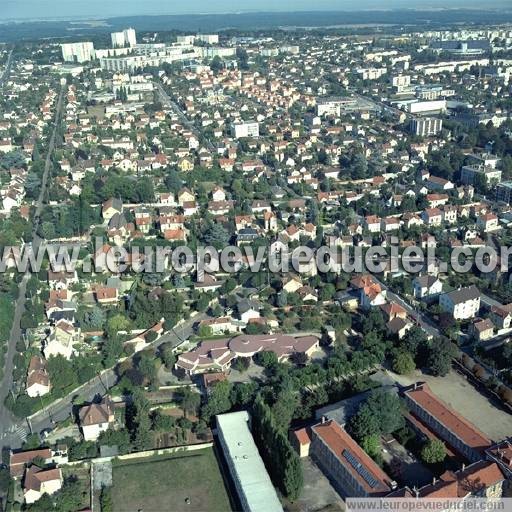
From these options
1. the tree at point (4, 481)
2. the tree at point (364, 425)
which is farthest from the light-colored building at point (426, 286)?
the tree at point (4, 481)

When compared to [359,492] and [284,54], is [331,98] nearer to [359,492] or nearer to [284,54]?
[284,54]

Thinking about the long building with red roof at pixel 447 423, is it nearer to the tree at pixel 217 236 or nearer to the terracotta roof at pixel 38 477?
the terracotta roof at pixel 38 477

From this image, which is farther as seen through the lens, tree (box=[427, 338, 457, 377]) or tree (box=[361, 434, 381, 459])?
tree (box=[427, 338, 457, 377])

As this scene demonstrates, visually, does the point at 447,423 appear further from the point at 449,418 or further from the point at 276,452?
the point at 276,452

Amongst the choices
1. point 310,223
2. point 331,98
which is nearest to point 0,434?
point 310,223

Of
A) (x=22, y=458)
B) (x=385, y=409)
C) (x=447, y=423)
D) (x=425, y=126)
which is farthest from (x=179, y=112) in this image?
(x=447, y=423)

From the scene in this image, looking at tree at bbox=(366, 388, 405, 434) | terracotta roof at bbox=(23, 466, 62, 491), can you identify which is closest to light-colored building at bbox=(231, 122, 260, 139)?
tree at bbox=(366, 388, 405, 434)

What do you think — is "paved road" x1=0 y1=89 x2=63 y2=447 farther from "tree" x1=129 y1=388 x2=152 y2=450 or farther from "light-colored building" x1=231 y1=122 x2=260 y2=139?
"light-colored building" x1=231 y1=122 x2=260 y2=139
